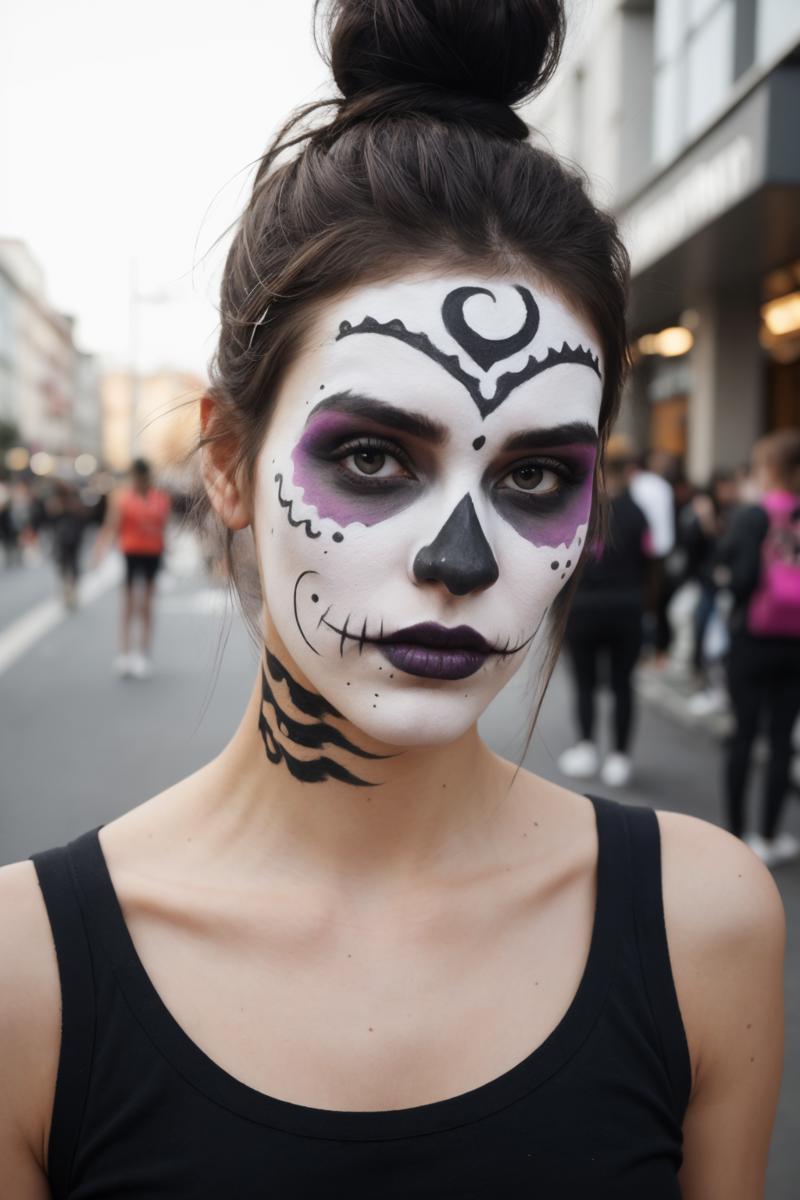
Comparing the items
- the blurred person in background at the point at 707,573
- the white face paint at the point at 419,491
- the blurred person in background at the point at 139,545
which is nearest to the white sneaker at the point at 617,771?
the blurred person in background at the point at 707,573

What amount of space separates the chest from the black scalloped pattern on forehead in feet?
2.05

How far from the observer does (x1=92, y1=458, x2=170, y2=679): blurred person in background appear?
8914 mm

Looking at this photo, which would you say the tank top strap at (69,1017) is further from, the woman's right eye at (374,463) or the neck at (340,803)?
the woman's right eye at (374,463)

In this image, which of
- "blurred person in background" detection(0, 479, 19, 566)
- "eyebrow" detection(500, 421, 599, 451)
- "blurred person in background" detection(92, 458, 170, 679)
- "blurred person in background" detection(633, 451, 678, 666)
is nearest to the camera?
"eyebrow" detection(500, 421, 599, 451)

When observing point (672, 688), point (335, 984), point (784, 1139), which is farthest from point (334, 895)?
point (672, 688)

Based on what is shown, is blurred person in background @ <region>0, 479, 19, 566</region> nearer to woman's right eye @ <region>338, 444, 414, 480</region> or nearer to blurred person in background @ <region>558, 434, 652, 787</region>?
blurred person in background @ <region>558, 434, 652, 787</region>

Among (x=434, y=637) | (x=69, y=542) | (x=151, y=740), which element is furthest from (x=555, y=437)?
(x=69, y=542)

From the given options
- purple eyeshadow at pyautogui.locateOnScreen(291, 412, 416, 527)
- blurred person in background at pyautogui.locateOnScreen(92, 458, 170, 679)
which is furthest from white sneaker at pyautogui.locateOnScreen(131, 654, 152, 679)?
purple eyeshadow at pyautogui.locateOnScreen(291, 412, 416, 527)

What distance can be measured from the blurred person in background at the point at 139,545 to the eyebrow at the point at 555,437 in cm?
777

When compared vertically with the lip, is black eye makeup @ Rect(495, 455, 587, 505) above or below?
above

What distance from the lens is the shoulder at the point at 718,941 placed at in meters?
1.31

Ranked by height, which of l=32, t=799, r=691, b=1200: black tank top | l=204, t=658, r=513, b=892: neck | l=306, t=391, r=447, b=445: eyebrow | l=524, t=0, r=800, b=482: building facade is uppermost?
l=524, t=0, r=800, b=482: building facade

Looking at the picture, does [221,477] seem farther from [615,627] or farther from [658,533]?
[658,533]

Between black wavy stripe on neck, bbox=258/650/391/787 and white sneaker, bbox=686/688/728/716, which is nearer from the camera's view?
black wavy stripe on neck, bbox=258/650/391/787
